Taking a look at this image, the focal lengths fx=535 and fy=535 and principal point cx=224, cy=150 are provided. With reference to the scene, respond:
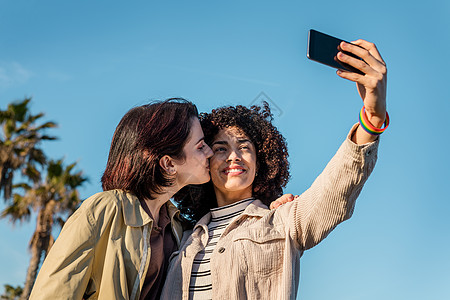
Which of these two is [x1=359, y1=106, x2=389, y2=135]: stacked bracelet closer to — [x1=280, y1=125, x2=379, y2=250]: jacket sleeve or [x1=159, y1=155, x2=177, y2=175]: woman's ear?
[x1=280, y1=125, x2=379, y2=250]: jacket sleeve

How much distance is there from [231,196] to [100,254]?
1.27 meters

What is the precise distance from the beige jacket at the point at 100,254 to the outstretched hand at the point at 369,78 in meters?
1.63

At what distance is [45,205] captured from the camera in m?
17.7

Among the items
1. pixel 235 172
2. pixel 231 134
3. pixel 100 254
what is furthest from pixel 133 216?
pixel 231 134

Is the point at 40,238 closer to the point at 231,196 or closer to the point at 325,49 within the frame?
the point at 231,196

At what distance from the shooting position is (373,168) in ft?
9.93

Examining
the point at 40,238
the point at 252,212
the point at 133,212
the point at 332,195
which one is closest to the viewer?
the point at 332,195

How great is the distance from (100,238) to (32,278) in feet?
49.9

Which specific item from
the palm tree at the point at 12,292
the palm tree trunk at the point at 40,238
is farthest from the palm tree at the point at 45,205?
the palm tree at the point at 12,292

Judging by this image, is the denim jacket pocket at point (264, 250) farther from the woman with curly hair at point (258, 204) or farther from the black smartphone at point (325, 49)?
the black smartphone at point (325, 49)

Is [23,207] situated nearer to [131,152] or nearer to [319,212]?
[131,152]

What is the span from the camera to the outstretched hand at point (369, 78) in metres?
2.83

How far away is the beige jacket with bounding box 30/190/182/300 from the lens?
128 inches

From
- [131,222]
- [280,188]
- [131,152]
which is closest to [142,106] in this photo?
[131,152]
